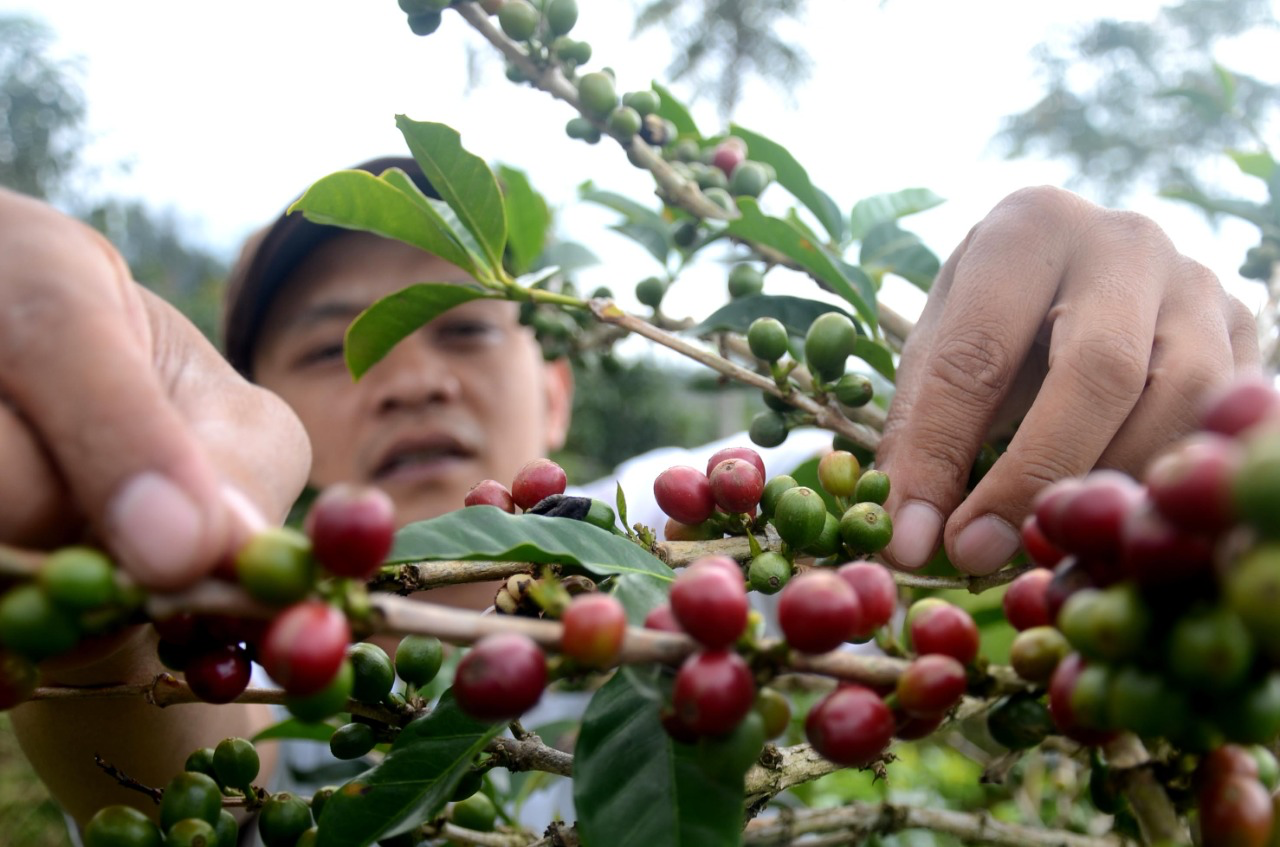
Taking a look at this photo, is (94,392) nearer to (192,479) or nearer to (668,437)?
(192,479)

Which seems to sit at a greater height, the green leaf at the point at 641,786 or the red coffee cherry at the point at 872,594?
the red coffee cherry at the point at 872,594

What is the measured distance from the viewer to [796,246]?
1.76 meters

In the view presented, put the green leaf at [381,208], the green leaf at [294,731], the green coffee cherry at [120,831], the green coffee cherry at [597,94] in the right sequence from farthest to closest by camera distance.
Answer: the green coffee cherry at [597,94] → the green leaf at [294,731] → the green leaf at [381,208] → the green coffee cherry at [120,831]

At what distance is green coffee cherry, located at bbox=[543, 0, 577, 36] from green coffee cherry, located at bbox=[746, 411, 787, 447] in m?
0.94

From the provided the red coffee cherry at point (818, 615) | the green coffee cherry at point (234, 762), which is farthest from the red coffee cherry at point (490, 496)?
the red coffee cherry at point (818, 615)

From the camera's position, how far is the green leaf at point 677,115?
7.48 feet

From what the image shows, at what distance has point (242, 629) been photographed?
889 mm

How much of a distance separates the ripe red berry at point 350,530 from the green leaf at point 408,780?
0.43 m

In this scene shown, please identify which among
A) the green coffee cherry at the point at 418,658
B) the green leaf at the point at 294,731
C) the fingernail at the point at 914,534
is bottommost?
the green leaf at the point at 294,731

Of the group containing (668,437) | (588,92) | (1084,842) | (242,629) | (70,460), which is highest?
(588,92)

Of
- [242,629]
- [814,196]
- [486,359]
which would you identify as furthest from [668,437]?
[242,629]

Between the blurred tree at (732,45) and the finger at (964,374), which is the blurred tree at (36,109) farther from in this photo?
the finger at (964,374)

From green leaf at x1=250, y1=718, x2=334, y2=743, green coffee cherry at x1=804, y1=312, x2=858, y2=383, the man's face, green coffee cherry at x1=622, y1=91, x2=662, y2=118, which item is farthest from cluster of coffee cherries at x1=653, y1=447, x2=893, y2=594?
the man's face

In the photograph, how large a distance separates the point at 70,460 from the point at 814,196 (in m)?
1.85
